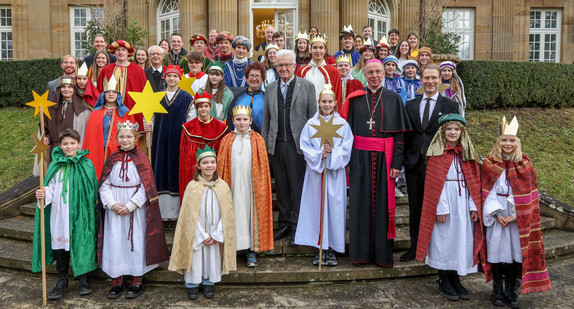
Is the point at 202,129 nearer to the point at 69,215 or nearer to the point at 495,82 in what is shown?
the point at 69,215

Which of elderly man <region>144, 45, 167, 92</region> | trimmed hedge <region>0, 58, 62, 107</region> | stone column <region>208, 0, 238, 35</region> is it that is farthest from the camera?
stone column <region>208, 0, 238, 35</region>

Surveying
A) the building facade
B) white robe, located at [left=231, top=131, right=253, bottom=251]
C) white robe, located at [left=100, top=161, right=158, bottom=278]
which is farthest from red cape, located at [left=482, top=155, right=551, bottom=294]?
the building facade

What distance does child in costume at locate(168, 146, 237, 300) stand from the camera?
4586 mm

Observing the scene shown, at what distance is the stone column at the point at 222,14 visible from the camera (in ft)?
45.5

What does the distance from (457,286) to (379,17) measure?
1342 centimetres

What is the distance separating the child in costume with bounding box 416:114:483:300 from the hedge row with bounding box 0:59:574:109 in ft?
25.5

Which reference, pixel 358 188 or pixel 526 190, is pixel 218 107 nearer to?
pixel 358 188

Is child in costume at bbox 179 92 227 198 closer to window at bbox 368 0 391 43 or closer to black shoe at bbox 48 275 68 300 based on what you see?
black shoe at bbox 48 275 68 300

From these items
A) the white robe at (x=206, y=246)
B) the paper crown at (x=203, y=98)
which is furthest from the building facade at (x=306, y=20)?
the white robe at (x=206, y=246)

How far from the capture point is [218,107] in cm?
613

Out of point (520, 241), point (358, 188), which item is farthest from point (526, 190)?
point (358, 188)

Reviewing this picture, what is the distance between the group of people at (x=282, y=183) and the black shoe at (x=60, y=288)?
0.01m

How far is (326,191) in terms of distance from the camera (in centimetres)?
526

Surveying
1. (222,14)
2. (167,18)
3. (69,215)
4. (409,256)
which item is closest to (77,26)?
(167,18)
